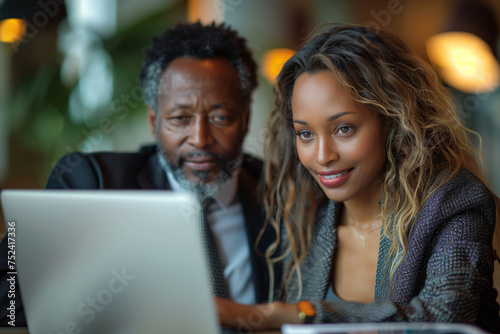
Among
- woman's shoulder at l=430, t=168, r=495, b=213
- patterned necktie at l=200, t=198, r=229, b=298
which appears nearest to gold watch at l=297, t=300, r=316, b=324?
woman's shoulder at l=430, t=168, r=495, b=213

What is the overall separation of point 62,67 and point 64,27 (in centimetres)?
37

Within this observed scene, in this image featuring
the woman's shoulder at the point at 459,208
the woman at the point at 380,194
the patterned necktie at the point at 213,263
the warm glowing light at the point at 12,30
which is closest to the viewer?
the woman at the point at 380,194

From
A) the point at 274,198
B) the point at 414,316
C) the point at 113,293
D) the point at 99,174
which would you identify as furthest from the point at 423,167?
the point at 99,174

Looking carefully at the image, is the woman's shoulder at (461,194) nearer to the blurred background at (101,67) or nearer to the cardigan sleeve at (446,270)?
the cardigan sleeve at (446,270)

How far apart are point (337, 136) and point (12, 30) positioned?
2806mm

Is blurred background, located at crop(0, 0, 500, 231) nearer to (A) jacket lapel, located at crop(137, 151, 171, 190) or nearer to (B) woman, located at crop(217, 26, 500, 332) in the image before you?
(A) jacket lapel, located at crop(137, 151, 171, 190)

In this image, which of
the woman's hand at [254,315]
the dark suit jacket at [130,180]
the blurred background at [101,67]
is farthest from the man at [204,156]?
the blurred background at [101,67]

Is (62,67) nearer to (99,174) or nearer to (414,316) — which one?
(99,174)

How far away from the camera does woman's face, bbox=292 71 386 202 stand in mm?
1443

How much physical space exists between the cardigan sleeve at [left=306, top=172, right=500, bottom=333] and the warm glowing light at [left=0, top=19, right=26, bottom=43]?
302cm

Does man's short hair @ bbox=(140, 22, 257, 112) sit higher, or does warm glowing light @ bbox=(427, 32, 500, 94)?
man's short hair @ bbox=(140, 22, 257, 112)

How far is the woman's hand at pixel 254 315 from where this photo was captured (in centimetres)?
111

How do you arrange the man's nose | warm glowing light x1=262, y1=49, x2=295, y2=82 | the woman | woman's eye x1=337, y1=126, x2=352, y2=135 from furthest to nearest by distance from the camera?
warm glowing light x1=262, y1=49, x2=295, y2=82, the man's nose, woman's eye x1=337, y1=126, x2=352, y2=135, the woman

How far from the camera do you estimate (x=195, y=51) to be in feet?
6.72
